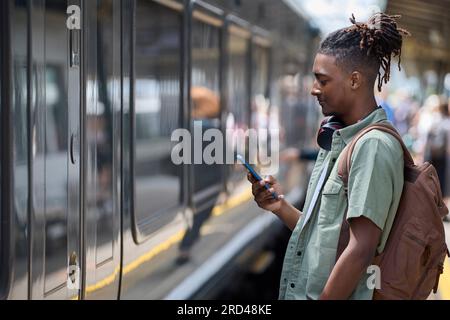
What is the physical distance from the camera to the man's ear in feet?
6.58

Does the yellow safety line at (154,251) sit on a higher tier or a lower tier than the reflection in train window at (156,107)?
lower

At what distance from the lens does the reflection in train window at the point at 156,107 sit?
12.3ft

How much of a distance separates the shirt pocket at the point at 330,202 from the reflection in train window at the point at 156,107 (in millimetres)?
1703

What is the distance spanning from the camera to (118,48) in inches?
131

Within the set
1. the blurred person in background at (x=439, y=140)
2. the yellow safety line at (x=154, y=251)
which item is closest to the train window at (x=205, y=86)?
the yellow safety line at (x=154, y=251)

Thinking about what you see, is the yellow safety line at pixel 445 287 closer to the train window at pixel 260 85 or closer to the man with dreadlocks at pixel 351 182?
the train window at pixel 260 85

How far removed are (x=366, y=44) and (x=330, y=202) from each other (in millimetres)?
425

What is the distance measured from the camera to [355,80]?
2.01m

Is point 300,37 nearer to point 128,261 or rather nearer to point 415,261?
point 128,261

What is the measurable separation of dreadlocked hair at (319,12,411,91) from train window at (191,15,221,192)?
8.77 feet

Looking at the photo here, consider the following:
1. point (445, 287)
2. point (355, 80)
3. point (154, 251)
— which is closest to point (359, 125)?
point (355, 80)

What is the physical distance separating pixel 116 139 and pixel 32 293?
908 millimetres

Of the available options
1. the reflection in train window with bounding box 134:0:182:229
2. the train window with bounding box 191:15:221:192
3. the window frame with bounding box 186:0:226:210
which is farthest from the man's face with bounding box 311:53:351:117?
the train window with bounding box 191:15:221:192
